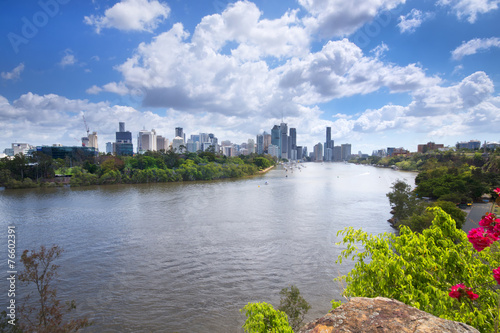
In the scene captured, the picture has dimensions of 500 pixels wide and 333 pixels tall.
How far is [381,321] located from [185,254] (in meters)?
14.2

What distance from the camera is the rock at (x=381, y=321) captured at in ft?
7.80

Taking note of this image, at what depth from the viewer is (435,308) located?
11.3 ft

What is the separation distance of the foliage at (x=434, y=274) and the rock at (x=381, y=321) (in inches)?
40.2

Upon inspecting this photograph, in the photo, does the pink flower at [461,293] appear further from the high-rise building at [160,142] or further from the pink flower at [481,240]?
the high-rise building at [160,142]

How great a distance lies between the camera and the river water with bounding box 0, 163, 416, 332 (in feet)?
33.9

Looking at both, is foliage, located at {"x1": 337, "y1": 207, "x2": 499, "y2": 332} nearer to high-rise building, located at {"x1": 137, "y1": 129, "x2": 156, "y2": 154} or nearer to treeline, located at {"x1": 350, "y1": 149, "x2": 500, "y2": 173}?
treeline, located at {"x1": 350, "y1": 149, "x2": 500, "y2": 173}

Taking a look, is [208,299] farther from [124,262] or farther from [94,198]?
[94,198]

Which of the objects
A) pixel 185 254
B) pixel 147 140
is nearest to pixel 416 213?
pixel 185 254

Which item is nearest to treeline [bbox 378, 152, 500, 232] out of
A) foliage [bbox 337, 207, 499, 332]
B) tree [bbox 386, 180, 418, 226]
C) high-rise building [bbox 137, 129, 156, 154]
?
tree [bbox 386, 180, 418, 226]

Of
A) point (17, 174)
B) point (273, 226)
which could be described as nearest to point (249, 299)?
point (273, 226)

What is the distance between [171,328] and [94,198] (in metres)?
29.6

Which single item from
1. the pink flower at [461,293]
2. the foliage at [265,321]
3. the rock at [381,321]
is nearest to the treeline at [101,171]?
the foliage at [265,321]

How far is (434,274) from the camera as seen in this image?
410cm

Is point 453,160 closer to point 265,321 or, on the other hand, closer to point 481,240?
point 481,240
